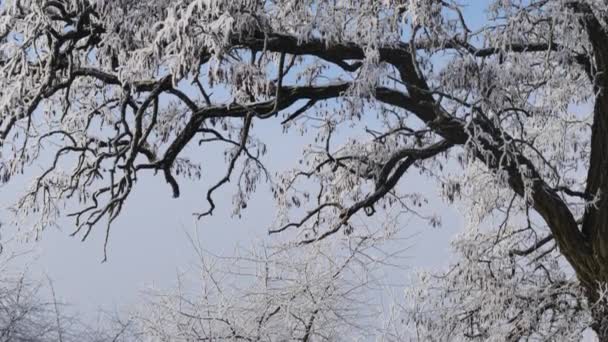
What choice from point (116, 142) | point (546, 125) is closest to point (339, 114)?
point (116, 142)

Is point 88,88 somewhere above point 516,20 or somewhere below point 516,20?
above

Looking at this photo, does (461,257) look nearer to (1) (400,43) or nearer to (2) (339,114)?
(2) (339,114)

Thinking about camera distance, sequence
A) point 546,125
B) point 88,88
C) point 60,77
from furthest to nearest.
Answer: point 546,125 < point 88,88 < point 60,77

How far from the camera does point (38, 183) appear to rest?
667 centimetres

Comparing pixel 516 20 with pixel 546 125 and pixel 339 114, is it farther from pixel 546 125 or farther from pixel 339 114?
pixel 546 125

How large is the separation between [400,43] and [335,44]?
0.59 meters

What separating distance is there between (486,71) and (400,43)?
967 mm

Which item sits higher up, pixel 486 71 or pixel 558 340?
pixel 486 71

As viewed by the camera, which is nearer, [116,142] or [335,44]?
[335,44]

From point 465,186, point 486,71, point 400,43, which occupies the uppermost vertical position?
point 465,186

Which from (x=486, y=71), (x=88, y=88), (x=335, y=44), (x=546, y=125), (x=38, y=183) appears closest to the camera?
(x=486, y=71)

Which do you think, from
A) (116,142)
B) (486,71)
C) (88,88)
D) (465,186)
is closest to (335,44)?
(486,71)

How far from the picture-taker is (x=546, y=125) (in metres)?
8.44

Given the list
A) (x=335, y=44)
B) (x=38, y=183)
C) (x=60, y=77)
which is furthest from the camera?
(x=38, y=183)
